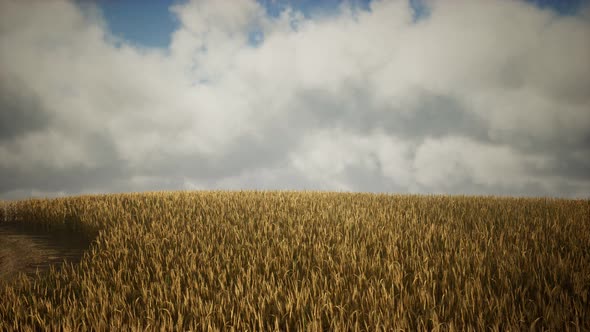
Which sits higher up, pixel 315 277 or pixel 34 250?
pixel 315 277

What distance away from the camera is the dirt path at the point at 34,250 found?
8062 millimetres

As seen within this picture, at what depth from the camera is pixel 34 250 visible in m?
9.27

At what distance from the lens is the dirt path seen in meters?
8.06

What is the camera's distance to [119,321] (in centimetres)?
456

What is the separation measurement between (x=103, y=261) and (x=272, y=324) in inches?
169

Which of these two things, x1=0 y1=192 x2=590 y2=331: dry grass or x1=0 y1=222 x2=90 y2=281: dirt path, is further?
x1=0 y1=222 x2=90 y2=281: dirt path

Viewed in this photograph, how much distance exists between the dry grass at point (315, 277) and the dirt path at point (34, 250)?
67 centimetres

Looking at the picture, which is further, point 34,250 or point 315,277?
point 34,250

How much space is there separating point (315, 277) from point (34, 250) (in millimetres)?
7574

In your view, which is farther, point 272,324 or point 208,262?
point 208,262

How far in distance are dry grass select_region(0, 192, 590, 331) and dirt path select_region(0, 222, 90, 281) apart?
2.20ft

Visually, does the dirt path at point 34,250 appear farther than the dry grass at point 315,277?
Yes

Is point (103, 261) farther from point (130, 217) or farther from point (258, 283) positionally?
point (258, 283)

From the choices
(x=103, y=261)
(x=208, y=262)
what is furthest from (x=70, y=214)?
(x=208, y=262)
